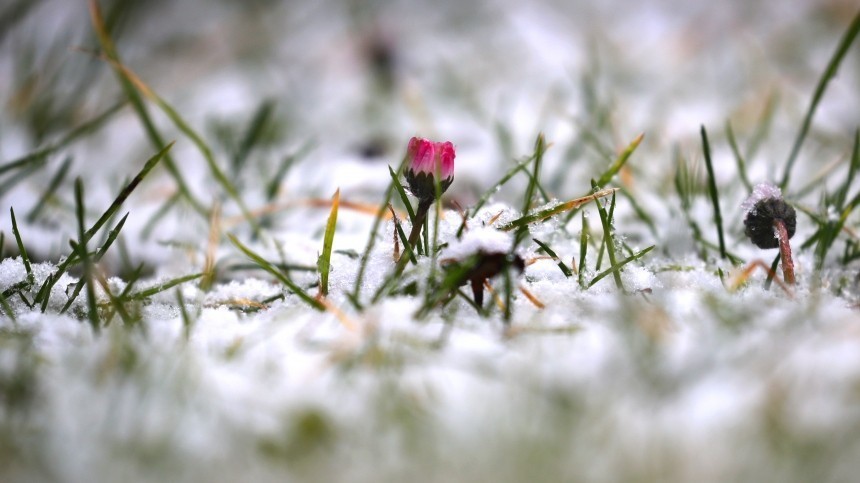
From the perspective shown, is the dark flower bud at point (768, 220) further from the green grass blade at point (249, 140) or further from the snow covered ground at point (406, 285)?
the green grass blade at point (249, 140)

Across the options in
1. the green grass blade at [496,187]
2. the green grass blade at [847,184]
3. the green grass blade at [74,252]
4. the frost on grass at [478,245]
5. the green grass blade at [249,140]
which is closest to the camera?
the frost on grass at [478,245]

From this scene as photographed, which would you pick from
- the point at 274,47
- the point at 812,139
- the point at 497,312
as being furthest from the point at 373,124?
the point at 497,312

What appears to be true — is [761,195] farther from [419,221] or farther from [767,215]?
[419,221]

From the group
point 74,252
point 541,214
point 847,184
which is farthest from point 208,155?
point 847,184

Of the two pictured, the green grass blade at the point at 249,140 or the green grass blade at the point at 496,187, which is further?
the green grass blade at the point at 249,140

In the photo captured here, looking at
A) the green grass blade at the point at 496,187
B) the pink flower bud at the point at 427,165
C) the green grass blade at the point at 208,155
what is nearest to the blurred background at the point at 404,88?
the green grass blade at the point at 208,155

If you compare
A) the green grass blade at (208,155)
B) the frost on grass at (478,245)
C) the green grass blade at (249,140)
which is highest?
the green grass blade at (249,140)
